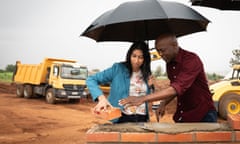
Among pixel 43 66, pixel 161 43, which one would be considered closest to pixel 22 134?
pixel 161 43

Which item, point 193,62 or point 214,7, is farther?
point 214,7

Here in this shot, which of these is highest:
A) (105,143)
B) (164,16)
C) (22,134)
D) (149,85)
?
(164,16)

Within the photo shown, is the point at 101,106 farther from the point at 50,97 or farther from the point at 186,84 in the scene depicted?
the point at 50,97

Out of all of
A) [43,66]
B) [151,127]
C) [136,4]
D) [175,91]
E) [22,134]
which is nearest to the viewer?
[175,91]

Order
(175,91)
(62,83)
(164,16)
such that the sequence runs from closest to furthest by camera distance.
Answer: (175,91) → (164,16) → (62,83)

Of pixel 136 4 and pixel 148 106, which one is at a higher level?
pixel 136 4

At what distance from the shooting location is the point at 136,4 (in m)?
2.91

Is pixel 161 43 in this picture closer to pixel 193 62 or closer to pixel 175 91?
pixel 193 62

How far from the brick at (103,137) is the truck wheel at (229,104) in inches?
318

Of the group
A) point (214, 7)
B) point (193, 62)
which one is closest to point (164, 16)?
point (193, 62)

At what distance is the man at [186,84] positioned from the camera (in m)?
2.33

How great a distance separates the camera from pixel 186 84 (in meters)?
2.33

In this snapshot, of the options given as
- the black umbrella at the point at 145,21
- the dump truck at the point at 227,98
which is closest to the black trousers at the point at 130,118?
the black umbrella at the point at 145,21

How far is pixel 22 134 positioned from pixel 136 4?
614 cm
